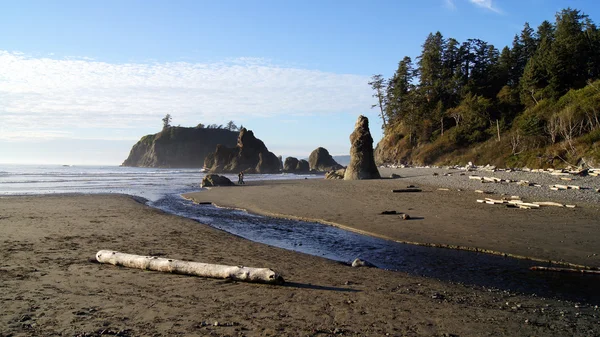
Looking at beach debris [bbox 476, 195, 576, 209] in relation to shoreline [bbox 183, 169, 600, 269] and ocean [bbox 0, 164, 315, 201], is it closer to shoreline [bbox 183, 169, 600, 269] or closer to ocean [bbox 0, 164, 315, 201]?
shoreline [bbox 183, 169, 600, 269]

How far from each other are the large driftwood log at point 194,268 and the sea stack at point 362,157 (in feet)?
96.0

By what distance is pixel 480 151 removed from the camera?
45.7 m

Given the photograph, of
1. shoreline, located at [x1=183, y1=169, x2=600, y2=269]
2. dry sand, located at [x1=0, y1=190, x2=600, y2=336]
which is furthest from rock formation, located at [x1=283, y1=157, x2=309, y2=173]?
dry sand, located at [x1=0, y1=190, x2=600, y2=336]

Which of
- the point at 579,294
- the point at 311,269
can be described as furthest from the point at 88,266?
the point at 579,294

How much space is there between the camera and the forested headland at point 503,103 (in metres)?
35.7

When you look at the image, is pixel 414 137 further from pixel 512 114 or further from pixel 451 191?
pixel 451 191

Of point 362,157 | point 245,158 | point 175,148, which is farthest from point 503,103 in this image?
point 175,148

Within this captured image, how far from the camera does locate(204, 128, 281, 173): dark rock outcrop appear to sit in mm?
98000

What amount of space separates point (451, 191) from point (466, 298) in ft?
51.9

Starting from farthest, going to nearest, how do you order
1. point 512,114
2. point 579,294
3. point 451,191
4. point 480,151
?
point 512,114, point 480,151, point 451,191, point 579,294

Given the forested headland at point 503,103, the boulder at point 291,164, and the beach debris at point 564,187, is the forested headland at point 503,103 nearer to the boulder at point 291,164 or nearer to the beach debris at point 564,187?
the beach debris at point 564,187

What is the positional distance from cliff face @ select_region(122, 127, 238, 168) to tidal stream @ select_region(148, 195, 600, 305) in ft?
532

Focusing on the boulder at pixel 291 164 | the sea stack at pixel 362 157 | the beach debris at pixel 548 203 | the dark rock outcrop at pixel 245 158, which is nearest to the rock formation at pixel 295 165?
the boulder at pixel 291 164

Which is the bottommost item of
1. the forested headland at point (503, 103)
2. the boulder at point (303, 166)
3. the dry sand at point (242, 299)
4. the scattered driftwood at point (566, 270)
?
the scattered driftwood at point (566, 270)
